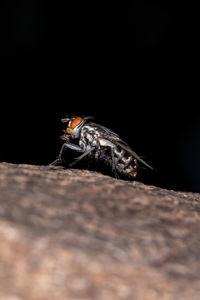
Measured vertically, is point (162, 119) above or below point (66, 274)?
above

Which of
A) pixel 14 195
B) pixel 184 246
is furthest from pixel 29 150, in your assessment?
pixel 184 246

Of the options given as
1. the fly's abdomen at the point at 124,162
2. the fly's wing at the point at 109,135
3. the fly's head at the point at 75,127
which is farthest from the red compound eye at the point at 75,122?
the fly's abdomen at the point at 124,162

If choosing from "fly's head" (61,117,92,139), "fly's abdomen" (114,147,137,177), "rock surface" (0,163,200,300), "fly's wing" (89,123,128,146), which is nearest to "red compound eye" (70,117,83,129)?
"fly's head" (61,117,92,139)

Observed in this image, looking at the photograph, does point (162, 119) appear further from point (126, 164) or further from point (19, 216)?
point (19, 216)

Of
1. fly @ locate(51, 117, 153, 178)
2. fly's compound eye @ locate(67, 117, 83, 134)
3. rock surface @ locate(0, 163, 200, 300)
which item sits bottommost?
rock surface @ locate(0, 163, 200, 300)

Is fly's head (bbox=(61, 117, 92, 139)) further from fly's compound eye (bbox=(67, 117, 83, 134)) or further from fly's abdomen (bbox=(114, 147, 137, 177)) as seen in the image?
fly's abdomen (bbox=(114, 147, 137, 177))

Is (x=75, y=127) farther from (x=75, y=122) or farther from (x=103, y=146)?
(x=103, y=146)
